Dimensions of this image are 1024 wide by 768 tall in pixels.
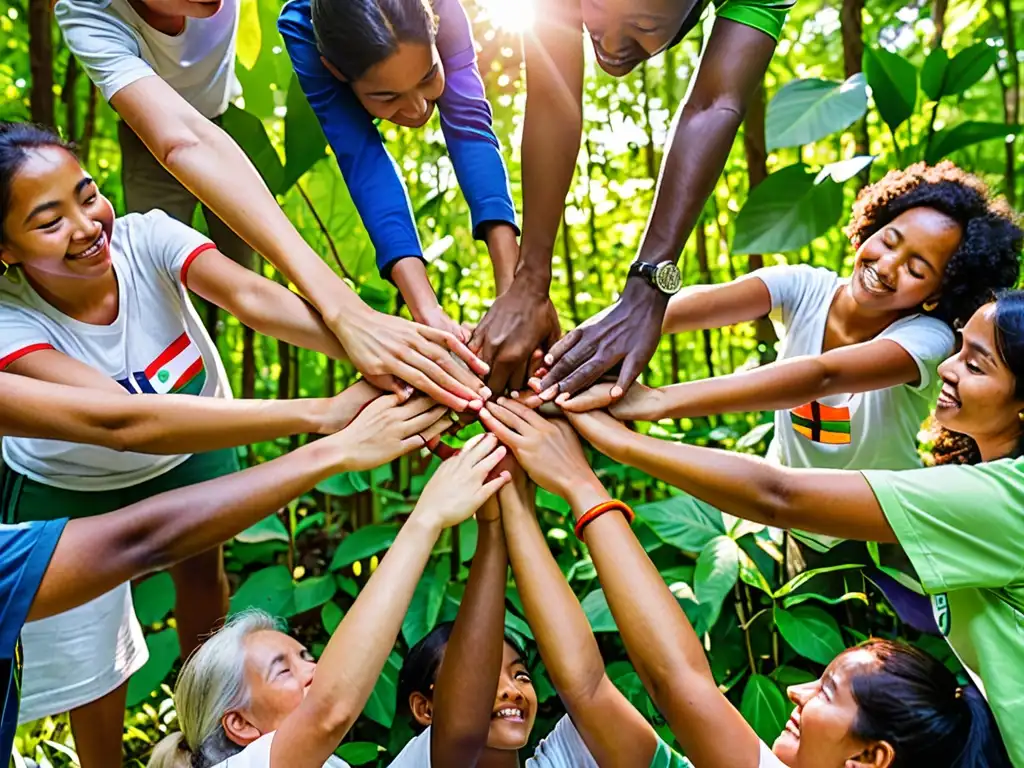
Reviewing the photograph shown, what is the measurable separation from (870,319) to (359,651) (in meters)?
1.20

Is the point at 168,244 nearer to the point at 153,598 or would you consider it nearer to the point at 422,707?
the point at 422,707

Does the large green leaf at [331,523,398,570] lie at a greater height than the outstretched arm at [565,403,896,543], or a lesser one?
lesser

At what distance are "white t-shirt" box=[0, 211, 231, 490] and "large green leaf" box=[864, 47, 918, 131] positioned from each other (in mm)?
1657

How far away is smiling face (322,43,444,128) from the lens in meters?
1.39

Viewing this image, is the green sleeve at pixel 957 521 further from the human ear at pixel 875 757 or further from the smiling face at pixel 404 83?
the smiling face at pixel 404 83

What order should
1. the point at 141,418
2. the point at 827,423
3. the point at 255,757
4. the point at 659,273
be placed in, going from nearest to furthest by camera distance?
the point at 255,757 < the point at 141,418 < the point at 659,273 < the point at 827,423

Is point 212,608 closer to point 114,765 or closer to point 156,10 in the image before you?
point 114,765

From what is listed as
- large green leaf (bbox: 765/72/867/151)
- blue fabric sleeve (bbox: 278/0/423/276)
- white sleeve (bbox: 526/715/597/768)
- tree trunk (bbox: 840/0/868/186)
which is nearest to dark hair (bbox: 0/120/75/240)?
blue fabric sleeve (bbox: 278/0/423/276)

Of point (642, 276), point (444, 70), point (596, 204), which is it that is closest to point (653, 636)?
point (642, 276)

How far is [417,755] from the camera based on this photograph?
1.49 m

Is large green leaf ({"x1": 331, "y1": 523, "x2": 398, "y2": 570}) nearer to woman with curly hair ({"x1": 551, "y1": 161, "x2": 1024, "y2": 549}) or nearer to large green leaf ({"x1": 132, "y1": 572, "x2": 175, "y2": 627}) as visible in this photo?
large green leaf ({"x1": 132, "y1": 572, "x2": 175, "y2": 627})

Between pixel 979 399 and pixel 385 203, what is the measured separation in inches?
38.7

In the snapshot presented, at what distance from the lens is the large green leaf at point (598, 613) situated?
2043 mm

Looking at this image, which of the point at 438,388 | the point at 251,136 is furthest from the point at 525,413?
the point at 251,136
